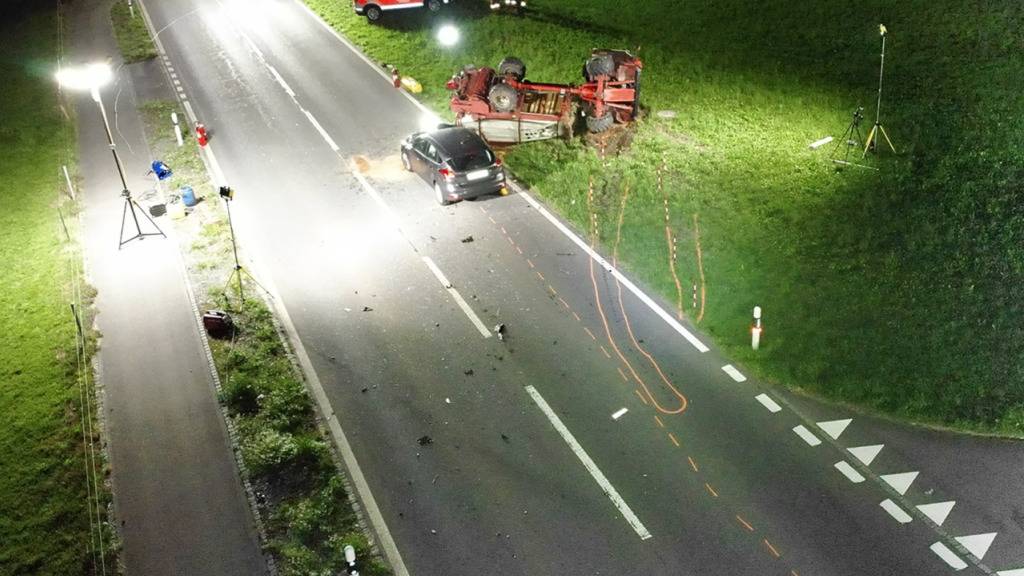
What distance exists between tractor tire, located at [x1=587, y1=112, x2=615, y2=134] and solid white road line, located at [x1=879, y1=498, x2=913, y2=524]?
14.8 m

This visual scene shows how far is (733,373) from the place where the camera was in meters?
15.6

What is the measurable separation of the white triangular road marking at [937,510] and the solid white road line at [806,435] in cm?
195

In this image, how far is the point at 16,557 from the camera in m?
12.7

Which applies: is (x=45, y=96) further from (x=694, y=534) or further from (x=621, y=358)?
(x=694, y=534)

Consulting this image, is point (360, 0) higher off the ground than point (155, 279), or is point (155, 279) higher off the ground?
point (360, 0)

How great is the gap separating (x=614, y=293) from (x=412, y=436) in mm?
6051

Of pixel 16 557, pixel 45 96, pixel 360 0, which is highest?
pixel 360 0

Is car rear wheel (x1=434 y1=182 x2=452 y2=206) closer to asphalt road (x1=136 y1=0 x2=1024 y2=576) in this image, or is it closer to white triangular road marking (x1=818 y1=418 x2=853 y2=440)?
asphalt road (x1=136 y1=0 x2=1024 y2=576)

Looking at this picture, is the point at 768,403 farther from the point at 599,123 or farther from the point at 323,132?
the point at 323,132

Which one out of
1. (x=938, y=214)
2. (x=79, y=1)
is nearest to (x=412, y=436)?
(x=938, y=214)

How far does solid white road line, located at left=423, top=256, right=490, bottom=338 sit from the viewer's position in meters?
17.4

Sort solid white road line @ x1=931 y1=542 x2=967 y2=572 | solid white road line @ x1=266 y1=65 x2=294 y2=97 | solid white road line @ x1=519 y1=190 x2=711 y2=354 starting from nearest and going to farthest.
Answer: solid white road line @ x1=931 y1=542 x2=967 y2=572 < solid white road line @ x1=519 y1=190 x2=711 y2=354 < solid white road line @ x1=266 y1=65 x2=294 y2=97

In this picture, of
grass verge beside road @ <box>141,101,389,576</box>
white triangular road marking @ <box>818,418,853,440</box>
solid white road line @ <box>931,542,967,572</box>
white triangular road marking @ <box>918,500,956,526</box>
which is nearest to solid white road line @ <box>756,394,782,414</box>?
white triangular road marking @ <box>818,418,853,440</box>

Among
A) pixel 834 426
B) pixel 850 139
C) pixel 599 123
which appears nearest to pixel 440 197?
pixel 599 123
